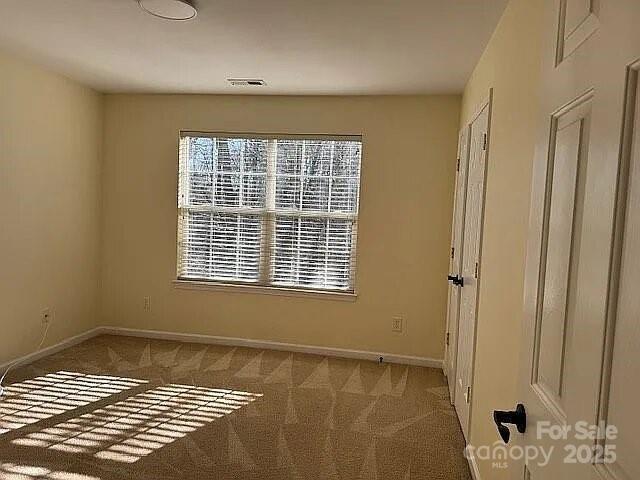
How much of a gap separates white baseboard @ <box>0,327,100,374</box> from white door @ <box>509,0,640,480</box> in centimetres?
410

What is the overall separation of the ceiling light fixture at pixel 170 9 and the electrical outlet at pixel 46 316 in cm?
284

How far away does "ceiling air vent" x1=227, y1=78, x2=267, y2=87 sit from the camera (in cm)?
412

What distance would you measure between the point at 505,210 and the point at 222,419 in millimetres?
2191

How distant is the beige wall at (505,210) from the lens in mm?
1902

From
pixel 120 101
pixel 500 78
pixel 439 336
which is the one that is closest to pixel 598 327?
pixel 500 78

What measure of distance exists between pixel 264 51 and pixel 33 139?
2.12m

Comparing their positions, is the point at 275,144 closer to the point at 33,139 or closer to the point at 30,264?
the point at 33,139

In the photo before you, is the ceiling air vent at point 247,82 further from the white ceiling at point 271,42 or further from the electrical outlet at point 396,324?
the electrical outlet at point 396,324

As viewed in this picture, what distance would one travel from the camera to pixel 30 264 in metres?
4.10

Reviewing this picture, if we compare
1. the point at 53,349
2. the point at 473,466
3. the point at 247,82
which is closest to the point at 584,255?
the point at 473,466

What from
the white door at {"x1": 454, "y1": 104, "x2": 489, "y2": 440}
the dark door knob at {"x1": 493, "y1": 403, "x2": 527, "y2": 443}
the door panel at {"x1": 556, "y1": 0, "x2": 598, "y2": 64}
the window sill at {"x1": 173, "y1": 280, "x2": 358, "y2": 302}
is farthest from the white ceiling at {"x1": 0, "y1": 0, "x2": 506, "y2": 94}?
the dark door knob at {"x1": 493, "y1": 403, "x2": 527, "y2": 443}

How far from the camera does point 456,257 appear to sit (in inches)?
155

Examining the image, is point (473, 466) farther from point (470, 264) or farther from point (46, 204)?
point (46, 204)

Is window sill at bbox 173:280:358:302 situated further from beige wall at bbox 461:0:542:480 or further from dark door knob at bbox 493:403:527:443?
dark door knob at bbox 493:403:527:443
